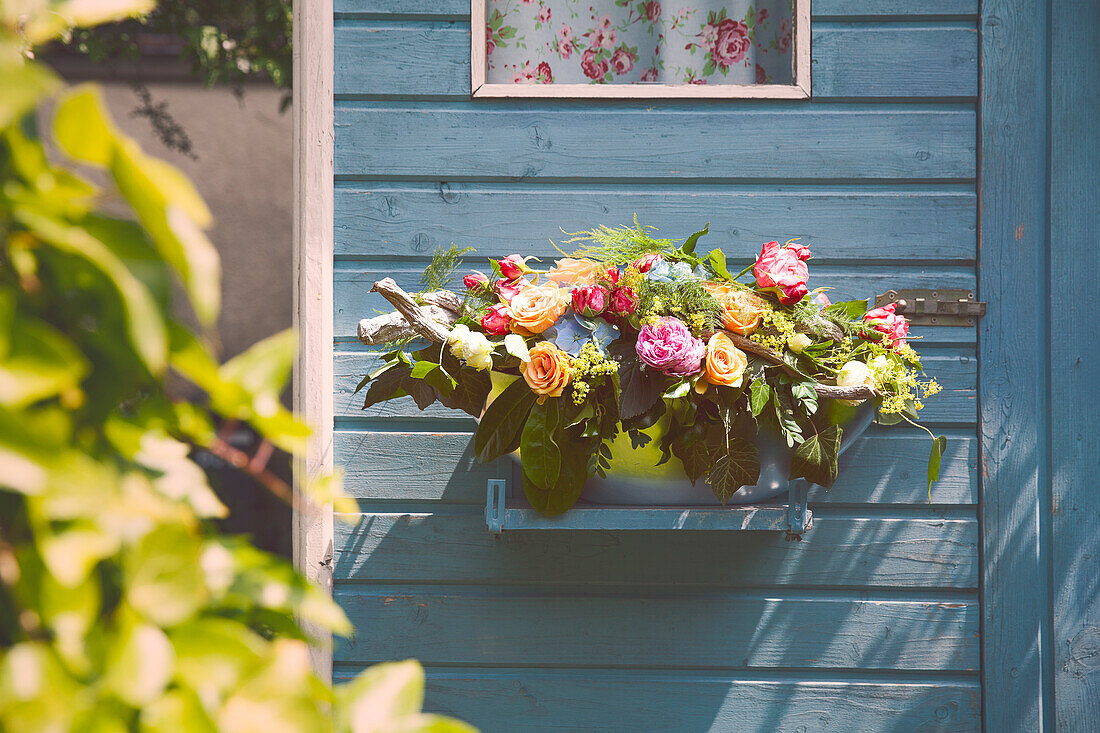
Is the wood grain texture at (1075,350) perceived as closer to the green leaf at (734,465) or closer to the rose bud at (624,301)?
the green leaf at (734,465)

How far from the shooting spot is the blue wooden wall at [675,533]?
4.27 feet

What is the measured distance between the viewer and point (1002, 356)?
1316 millimetres

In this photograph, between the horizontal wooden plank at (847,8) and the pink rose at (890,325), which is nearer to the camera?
the pink rose at (890,325)

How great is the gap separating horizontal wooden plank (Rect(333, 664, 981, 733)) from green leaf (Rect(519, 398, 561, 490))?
0.47 meters

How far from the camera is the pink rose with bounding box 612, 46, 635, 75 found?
1.39 m

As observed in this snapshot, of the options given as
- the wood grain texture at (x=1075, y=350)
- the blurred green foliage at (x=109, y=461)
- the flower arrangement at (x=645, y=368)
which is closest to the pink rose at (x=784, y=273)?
the flower arrangement at (x=645, y=368)

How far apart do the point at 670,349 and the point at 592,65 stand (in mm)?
687

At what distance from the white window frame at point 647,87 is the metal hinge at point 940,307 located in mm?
413

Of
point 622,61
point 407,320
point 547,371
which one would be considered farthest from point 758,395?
point 622,61

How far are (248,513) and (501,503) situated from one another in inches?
112

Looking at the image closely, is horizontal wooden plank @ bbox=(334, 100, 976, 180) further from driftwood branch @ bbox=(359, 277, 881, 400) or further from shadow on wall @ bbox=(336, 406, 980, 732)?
shadow on wall @ bbox=(336, 406, 980, 732)

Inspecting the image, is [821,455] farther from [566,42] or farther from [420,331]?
[566,42]

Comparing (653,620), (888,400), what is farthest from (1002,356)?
(653,620)

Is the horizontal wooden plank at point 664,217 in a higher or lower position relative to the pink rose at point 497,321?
higher
